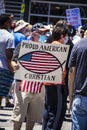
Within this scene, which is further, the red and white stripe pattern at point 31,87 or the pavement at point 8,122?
the pavement at point 8,122

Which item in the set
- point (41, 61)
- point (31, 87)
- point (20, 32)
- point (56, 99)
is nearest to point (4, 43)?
point (31, 87)

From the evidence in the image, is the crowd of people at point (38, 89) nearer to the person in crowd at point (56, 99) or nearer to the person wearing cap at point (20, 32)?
the person in crowd at point (56, 99)

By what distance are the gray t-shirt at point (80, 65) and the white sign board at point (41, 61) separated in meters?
1.10

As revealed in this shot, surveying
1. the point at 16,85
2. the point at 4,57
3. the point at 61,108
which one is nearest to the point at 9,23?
the point at 4,57

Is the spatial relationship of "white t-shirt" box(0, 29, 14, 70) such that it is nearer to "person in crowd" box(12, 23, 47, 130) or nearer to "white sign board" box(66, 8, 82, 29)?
"person in crowd" box(12, 23, 47, 130)

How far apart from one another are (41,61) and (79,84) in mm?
1407

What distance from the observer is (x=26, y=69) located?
266 inches

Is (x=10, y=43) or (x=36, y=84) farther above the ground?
(x=10, y=43)

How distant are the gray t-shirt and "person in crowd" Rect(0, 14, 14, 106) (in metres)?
1.91

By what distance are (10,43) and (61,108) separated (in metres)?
1.34

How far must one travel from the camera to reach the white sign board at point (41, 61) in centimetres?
652

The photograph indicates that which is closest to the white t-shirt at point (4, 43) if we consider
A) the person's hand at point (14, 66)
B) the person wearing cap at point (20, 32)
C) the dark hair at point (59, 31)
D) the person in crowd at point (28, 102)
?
the person in crowd at point (28, 102)

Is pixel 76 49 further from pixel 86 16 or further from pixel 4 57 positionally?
pixel 86 16

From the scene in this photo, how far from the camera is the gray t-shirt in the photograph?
5.29 metres
